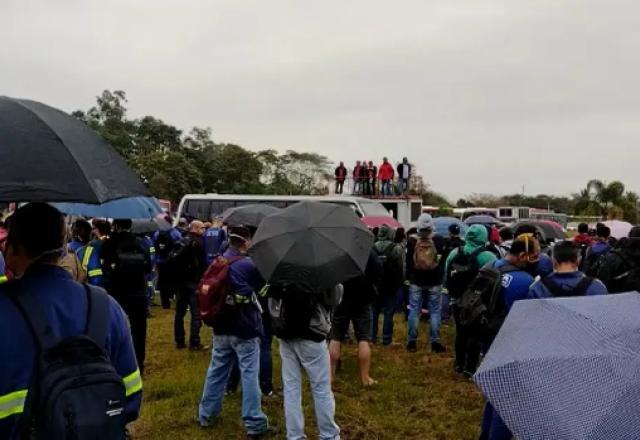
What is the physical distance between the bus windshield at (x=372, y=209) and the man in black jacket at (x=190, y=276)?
995 centimetres

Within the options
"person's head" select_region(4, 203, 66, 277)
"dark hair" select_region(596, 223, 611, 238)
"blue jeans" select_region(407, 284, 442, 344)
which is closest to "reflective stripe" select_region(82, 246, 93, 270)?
"person's head" select_region(4, 203, 66, 277)

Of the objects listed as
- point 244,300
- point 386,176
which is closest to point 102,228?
point 244,300

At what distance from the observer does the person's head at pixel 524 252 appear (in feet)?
15.1

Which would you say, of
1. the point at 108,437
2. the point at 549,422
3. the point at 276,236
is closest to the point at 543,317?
the point at 549,422

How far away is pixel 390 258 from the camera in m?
7.50

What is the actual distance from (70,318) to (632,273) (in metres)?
5.28

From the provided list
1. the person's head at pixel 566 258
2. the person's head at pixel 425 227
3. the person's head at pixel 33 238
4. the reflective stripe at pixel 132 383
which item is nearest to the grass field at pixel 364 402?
the person's head at pixel 425 227

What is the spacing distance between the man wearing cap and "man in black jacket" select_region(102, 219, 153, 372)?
1.48 m

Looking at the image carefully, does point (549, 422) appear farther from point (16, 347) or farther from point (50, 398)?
point (16, 347)

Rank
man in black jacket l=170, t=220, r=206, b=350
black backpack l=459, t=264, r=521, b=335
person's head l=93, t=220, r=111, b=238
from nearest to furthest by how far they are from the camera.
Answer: black backpack l=459, t=264, r=521, b=335 → person's head l=93, t=220, r=111, b=238 → man in black jacket l=170, t=220, r=206, b=350

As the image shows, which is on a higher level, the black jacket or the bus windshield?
the bus windshield

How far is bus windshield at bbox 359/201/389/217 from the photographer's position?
57.0 ft

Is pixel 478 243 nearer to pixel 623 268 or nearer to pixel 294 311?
pixel 623 268

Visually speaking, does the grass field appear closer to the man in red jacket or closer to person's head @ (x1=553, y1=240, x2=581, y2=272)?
person's head @ (x1=553, y1=240, x2=581, y2=272)
